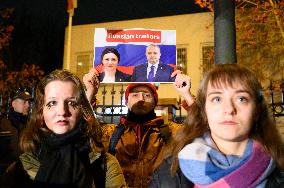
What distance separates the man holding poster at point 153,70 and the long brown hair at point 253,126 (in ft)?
5.07

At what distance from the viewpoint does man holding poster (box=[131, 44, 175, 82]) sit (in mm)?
4289

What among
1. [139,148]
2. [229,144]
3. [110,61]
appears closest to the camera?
[229,144]

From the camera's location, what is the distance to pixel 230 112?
232cm

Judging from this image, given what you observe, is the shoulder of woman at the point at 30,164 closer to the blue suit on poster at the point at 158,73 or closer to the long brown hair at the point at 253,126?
the long brown hair at the point at 253,126

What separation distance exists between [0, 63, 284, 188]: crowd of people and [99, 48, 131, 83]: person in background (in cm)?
142

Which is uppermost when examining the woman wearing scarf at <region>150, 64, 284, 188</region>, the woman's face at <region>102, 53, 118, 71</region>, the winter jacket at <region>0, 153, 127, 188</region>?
the woman's face at <region>102, 53, 118, 71</region>

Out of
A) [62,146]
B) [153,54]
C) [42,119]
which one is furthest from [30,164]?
[153,54]

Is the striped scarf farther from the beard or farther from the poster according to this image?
the poster

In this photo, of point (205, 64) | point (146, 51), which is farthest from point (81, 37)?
point (146, 51)

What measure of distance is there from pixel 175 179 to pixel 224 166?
35 centimetres

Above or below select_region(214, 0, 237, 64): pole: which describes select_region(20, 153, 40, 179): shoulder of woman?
below

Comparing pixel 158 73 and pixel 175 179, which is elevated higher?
pixel 158 73

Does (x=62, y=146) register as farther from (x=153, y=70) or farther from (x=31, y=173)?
(x=153, y=70)

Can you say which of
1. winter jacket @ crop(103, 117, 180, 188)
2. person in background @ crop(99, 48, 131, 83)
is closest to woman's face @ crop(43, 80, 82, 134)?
winter jacket @ crop(103, 117, 180, 188)
